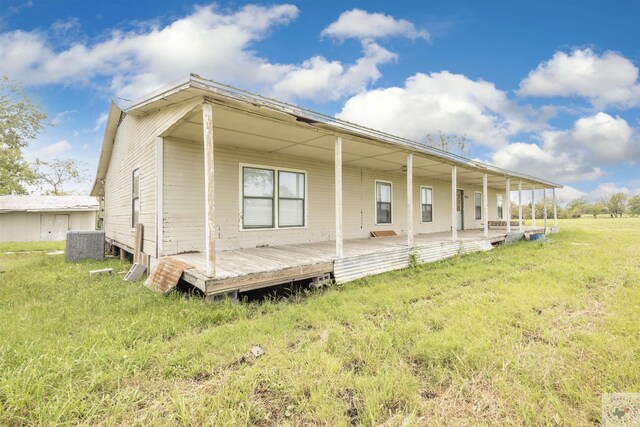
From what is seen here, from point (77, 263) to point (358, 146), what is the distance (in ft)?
28.6

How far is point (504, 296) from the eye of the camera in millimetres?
4637

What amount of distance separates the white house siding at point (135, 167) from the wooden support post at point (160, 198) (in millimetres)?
219

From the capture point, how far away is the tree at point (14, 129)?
21859 millimetres

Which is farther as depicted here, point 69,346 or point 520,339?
point 520,339

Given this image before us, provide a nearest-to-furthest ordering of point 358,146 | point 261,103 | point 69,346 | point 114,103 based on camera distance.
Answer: point 69,346 → point 261,103 → point 358,146 → point 114,103

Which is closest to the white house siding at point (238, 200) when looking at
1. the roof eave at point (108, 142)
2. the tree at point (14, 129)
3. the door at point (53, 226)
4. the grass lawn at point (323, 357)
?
the grass lawn at point (323, 357)

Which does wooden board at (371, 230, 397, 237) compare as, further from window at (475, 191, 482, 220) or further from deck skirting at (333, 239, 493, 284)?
window at (475, 191, 482, 220)

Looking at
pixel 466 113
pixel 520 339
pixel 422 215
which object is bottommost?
pixel 520 339

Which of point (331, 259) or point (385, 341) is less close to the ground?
point (331, 259)

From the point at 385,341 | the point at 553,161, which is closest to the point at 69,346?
the point at 385,341

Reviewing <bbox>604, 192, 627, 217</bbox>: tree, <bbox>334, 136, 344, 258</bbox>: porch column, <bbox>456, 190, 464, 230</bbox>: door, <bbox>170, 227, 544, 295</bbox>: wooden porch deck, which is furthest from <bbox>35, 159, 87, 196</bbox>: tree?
<bbox>604, 192, 627, 217</bbox>: tree

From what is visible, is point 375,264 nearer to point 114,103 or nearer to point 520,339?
point 520,339

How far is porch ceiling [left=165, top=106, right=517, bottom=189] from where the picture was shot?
5031 mm

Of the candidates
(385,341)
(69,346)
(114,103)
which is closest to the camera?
(69,346)
